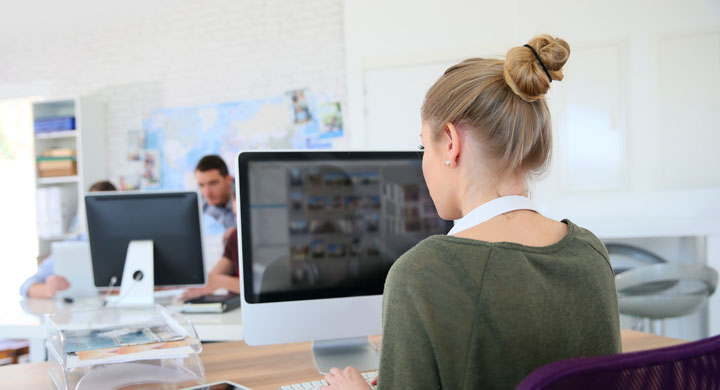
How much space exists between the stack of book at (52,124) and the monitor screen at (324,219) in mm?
4154

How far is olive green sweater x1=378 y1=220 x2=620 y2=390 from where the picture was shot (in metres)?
0.75

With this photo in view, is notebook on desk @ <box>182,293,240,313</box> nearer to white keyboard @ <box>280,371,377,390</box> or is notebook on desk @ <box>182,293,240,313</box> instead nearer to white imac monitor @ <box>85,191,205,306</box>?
white imac monitor @ <box>85,191,205,306</box>

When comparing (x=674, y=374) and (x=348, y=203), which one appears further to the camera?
(x=348, y=203)

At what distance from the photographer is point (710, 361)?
0.62m

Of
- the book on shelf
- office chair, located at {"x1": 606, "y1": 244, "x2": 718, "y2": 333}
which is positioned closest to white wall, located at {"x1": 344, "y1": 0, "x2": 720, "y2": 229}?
office chair, located at {"x1": 606, "y1": 244, "x2": 718, "y2": 333}

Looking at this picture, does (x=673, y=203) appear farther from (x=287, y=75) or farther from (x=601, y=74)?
(x=287, y=75)

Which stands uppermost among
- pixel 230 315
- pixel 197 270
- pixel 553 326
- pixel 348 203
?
pixel 348 203

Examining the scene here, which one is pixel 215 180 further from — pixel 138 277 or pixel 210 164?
pixel 138 277

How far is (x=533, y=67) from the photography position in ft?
2.82

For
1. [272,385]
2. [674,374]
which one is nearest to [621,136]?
[272,385]

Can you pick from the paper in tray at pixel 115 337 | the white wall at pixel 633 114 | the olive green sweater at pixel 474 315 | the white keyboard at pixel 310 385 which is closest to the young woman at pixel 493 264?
the olive green sweater at pixel 474 315

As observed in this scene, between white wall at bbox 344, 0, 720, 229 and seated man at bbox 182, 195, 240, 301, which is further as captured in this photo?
white wall at bbox 344, 0, 720, 229

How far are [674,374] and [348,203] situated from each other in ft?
2.92

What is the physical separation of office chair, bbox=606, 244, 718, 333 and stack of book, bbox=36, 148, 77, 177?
4.33 m
